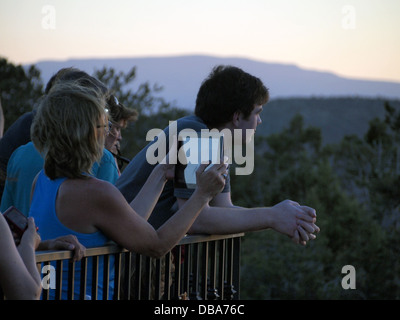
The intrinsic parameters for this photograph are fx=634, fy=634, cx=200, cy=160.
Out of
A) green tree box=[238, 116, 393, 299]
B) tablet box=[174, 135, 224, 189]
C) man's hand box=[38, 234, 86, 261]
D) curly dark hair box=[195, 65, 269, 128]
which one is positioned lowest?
green tree box=[238, 116, 393, 299]

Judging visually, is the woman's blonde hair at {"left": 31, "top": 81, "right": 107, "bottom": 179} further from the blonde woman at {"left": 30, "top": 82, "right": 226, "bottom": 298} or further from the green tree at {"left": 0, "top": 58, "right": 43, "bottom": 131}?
the green tree at {"left": 0, "top": 58, "right": 43, "bottom": 131}

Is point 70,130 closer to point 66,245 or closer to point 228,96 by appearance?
point 66,245

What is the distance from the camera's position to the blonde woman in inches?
91.1

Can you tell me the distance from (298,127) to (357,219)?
340 inches

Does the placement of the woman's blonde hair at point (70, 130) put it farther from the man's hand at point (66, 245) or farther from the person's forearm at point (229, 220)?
the person's forearm at point (229, 220)

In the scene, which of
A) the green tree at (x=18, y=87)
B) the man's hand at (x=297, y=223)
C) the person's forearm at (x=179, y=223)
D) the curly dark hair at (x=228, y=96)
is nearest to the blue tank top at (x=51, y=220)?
the person's forearm at (x=179, y=223)

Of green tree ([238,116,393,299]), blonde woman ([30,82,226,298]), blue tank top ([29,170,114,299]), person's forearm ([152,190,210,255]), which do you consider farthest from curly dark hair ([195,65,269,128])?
green tree ([238,116,393,299])

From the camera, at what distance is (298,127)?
91.1ft

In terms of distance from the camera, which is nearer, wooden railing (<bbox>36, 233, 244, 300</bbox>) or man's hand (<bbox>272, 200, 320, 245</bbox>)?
wooden railing (<bbox>36, 233, 244, 300</bbox>)

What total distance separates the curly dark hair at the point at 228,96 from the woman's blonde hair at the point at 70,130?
95 centimetres

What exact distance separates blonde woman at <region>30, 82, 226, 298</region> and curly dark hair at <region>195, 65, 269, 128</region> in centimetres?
91

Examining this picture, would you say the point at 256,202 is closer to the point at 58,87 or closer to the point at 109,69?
the point at 109,69

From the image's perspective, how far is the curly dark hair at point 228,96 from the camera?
3221mm

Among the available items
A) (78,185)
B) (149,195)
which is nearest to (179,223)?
(149,195)
